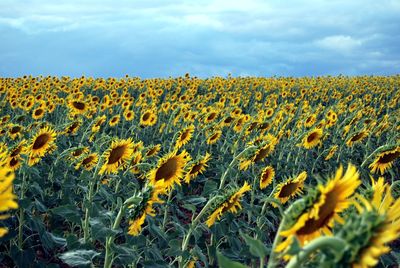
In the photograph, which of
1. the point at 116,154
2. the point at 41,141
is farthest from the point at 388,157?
the point at 41,141

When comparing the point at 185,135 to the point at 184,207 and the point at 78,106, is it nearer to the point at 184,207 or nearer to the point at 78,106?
the point at 184,207

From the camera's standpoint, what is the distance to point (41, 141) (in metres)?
5.99

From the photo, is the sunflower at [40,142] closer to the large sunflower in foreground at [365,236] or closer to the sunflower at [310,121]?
the large sunflower in foreground at [365,236]

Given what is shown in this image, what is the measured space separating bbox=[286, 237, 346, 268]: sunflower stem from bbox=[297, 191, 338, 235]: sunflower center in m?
0.43

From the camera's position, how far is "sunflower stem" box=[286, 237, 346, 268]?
1399 millimetres

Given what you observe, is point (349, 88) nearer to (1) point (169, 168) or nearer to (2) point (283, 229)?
(1) point (169, 168)

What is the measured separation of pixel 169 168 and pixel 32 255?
146cm

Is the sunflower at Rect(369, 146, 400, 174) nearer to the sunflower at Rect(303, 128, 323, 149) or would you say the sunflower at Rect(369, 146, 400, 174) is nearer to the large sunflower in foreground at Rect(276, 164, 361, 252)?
the sunflower at Rect(303, 128, 323, 149)

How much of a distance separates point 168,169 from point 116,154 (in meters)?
0.81

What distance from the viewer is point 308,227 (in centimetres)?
195

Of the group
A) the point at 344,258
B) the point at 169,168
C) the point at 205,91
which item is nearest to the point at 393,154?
the point at 169,168

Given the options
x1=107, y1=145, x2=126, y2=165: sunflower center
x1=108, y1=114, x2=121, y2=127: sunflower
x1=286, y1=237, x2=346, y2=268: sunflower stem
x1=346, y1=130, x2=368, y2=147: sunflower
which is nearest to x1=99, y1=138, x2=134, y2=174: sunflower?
x1=107, y1=145, x2=126, y2=165: sunflower center

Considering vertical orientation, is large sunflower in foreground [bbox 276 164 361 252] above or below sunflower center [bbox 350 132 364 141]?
above

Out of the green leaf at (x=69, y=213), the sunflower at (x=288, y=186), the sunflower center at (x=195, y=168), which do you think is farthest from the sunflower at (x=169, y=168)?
the sunflower at (x=288, y=186)
